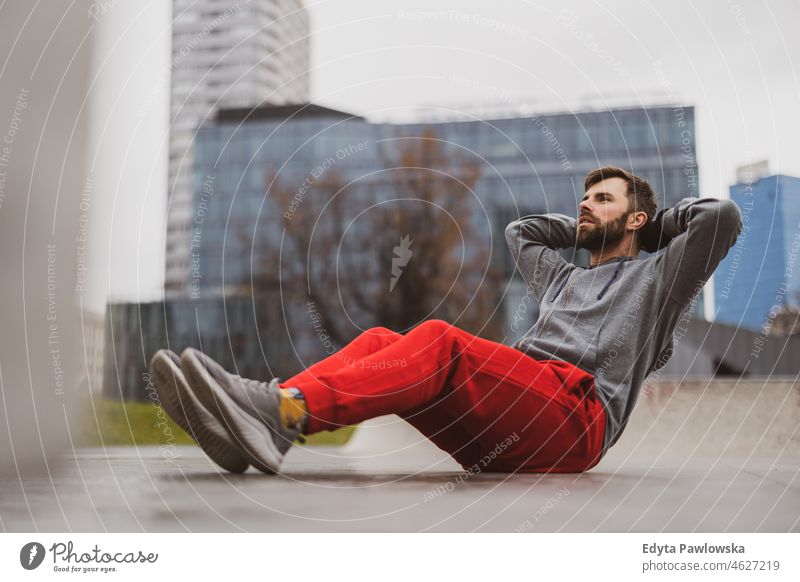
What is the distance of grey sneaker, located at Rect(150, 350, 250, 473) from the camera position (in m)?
1.19

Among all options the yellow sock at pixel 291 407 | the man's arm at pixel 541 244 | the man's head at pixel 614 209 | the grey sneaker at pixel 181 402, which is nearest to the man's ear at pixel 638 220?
the man's head at pixel 614 209

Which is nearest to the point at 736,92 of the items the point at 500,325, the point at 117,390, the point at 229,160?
the point at 500,325

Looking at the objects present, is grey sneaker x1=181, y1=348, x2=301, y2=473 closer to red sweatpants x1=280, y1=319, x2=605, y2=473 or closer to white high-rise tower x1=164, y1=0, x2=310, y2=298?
red sweatpants x1=280, y1=319, x2=605, y2=473

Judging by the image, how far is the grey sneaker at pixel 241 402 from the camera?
1.17 metres

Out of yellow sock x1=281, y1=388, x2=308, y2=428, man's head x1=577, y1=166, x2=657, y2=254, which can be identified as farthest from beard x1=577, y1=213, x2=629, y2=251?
yellow sock x1=281, y1=388, x2=308, y2=428

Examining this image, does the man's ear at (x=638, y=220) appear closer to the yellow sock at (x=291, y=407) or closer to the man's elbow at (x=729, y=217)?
the man's elbow at (x=729, y=217)

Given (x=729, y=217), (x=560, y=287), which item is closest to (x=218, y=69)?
(x=560, y=287)

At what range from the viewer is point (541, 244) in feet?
5.45

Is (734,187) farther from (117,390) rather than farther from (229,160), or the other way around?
(117,390)

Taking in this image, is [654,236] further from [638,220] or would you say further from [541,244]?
[541,244]

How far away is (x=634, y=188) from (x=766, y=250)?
1.16 feet

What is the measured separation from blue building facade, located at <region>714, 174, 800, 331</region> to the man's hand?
274mm

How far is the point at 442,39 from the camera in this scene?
1.75 meters

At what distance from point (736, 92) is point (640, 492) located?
92 cm
